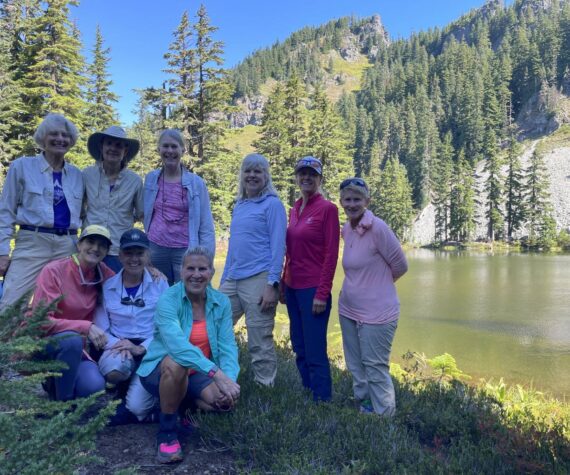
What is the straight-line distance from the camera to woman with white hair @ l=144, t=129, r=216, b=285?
3.95 meters

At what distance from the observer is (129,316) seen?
3.50 m

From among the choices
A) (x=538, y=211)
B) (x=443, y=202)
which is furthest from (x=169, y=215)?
(x=443, y=202)

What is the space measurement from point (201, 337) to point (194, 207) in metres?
1.30

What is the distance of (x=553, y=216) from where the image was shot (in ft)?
167

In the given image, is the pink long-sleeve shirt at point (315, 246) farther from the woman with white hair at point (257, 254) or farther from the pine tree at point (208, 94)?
the pine tree at point (208, 94)

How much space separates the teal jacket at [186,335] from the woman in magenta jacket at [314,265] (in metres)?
0.76

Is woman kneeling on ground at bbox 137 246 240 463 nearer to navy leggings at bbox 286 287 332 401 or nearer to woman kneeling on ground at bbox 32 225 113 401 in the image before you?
woman kneeling on ground at bbox 32 225 113 401

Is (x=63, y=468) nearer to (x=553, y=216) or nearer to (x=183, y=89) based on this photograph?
(x=183, y=89)

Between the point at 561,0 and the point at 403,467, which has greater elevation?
the point at 561,0

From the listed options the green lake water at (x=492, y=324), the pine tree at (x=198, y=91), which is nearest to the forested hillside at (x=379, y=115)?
the pine tree at (x=198, y=91)

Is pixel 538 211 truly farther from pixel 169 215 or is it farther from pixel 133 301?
pixel 133 301

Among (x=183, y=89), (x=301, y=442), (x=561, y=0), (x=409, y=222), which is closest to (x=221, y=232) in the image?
(x=183, y=89)

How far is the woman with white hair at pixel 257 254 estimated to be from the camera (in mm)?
3744

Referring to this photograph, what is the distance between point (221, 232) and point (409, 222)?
3823 centimetres
